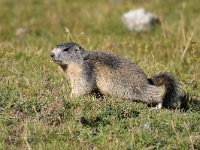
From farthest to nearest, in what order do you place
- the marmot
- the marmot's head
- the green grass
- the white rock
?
the white rock
the marmot's head
the marmot
the green grass

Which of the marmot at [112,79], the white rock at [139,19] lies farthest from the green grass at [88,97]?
the marmot at [112,79]

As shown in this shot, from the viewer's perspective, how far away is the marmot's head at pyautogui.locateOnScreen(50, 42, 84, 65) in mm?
9008

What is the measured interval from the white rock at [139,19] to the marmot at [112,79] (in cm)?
623

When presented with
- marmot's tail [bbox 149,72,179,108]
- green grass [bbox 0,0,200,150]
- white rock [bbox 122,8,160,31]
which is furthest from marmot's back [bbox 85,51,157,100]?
white rock [bbox 122,8,160,31]

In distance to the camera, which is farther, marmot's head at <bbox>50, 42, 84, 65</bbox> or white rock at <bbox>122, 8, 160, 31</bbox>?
white rock at <bbox>122, 8, 160, 31</bbox>

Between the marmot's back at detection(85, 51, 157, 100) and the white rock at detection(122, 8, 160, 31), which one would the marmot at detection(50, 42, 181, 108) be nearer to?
the marmot's back at detection(85, 51, 157, 100)

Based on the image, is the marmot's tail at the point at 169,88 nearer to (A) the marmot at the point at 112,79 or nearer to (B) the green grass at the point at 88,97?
(A) the marmot at the point at 112,79

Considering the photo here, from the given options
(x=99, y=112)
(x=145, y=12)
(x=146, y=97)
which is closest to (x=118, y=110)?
(x=99, y=112)

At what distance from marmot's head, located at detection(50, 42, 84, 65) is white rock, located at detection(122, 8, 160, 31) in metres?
6.18

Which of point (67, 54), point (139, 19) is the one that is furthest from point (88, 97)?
point (139, 19)

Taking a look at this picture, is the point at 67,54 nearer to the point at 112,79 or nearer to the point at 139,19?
the point at 112,79

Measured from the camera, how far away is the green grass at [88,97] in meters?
7.39

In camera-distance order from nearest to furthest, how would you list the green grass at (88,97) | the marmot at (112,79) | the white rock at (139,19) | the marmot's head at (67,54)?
the green grass at (88,97) → the marmot at (112,79) → the marmot's head at (67,54) → the white rock at (139,19)

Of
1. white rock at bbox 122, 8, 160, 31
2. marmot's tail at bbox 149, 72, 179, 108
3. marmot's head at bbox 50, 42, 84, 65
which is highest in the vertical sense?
white rock at bbox 122, 8, 160, 31
